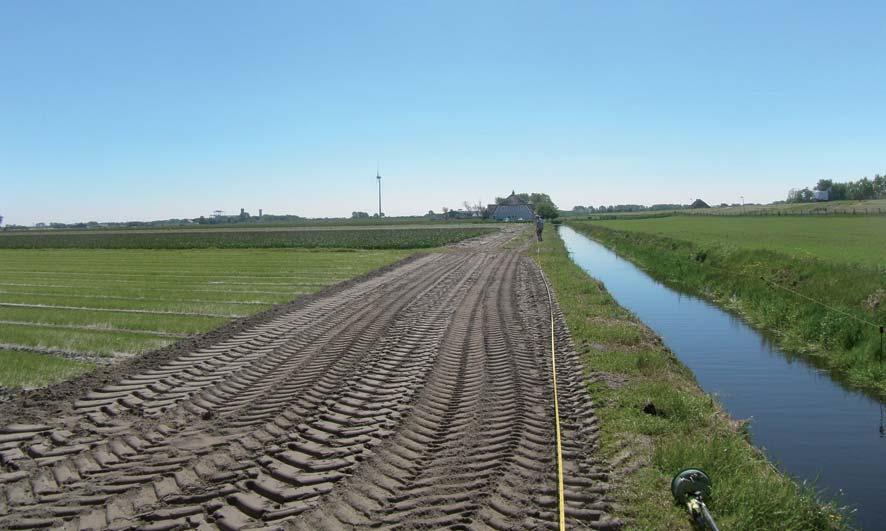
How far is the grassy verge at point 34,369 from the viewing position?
1055 centimetres

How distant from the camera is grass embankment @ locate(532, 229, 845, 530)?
553 centimetres

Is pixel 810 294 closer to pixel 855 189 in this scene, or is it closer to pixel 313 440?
pixel 313 440

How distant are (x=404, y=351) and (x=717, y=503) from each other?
24.4ft

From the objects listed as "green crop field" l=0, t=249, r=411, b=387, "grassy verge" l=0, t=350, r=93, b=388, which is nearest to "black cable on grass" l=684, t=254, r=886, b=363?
"green crop field" l=0, t=249, r=411, b=387

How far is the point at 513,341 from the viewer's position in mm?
13320

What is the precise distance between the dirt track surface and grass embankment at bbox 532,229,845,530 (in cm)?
34

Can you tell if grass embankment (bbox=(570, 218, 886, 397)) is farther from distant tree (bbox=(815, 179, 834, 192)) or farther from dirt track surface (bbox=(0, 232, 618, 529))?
distant tree (bbox=(815, 179, 834, 192))

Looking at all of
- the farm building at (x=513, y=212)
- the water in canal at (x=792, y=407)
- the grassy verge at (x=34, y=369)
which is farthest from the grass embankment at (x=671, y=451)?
the farm building at (x=513, y=212)

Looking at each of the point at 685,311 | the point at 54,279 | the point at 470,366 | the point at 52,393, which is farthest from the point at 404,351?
the point at 54,279

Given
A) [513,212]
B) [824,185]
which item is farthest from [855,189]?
[513,212]

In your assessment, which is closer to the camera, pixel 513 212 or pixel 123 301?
pixel 123 301

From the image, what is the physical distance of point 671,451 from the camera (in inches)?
Result: 259

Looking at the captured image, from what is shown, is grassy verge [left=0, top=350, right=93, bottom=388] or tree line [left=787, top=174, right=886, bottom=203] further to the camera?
tree line [left=787, top=174, right=886, bottom=203]

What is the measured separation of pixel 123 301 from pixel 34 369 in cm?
1015
